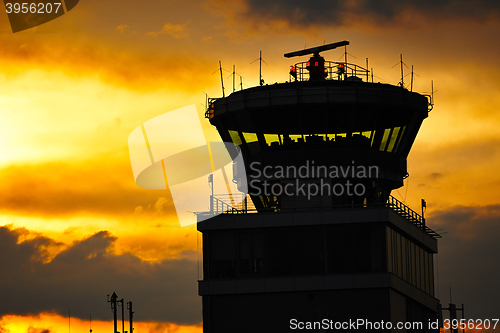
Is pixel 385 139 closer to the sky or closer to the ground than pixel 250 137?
closer to the ground

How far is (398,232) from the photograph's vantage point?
9450 cm

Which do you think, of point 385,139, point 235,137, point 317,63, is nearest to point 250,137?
point 235,137

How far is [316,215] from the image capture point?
299 ft

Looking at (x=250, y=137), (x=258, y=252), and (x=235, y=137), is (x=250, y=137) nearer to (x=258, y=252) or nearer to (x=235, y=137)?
(x=235, y=137)

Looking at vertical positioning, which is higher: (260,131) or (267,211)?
(260,131)

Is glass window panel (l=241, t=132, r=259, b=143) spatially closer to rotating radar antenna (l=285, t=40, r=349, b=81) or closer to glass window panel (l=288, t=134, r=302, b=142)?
glass window panel (l=288, t=134, r=302, b=142)

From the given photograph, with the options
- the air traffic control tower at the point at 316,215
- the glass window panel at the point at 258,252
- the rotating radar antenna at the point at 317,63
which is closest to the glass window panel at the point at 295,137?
the air traffic control tower at the point at 316,215

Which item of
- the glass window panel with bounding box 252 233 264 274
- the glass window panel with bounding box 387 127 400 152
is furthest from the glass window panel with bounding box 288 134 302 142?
the glass window panel with bounding box 252 233 264 274

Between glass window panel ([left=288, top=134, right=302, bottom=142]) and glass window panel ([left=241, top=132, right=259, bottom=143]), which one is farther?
glass window panel ([left=241, top=132, right=259, bottom=143])

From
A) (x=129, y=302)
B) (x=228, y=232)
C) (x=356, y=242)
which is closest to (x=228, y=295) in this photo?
(x=228, y=232)

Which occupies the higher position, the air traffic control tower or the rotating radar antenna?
the rotating radar antenna

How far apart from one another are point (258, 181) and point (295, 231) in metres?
7.54

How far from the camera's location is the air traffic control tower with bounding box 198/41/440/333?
294 ft

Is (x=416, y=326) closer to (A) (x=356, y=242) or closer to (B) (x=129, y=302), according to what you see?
(A) (x=356, y=242)
